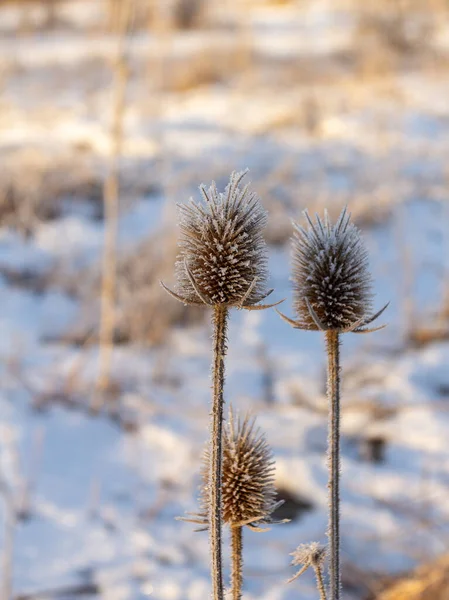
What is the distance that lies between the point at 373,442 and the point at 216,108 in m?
6.51

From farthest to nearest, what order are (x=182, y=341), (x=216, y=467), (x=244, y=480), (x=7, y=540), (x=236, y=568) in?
(x=182, y=341) < (x=7, y=540) < (x=244, y=480) < (x=236, y=568) < (x=216, y=467)

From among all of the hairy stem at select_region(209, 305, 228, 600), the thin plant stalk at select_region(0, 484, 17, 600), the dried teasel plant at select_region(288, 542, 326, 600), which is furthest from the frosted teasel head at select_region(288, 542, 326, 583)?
the thin plant stalk at select_region(0, 484, 17, 600)

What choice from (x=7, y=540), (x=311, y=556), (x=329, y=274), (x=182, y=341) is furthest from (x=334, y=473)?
(x=182, y=341)

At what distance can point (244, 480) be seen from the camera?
36.1 inches

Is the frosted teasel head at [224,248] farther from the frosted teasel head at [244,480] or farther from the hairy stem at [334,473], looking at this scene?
the frosted teasel head at [244,480]

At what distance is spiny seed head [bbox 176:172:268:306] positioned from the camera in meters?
0.79

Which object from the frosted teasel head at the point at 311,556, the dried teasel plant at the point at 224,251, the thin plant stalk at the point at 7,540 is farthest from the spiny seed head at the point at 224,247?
the thin plant stalk at the point at 7,540

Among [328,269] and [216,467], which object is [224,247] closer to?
[328,269]

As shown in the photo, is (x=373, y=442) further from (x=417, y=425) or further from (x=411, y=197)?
(x=411, y=197)

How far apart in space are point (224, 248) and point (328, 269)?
0.47ft

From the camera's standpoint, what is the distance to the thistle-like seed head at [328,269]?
2.83ft

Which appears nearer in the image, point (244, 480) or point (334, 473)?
point (334, 473)

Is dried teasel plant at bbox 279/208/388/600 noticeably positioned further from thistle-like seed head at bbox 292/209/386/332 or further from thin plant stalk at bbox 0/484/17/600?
thin plant stalk at bbox 0/484/17/600

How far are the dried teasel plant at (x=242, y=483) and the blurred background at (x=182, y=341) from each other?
342 mm
